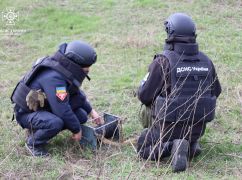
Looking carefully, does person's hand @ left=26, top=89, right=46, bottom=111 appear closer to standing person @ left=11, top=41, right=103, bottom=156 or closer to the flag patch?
standing person @ left=11, top=41, right=103, bottom=156

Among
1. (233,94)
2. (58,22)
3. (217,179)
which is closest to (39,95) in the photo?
(217,179)

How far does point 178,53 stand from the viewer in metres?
4.85

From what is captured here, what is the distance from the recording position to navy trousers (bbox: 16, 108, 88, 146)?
4910mm

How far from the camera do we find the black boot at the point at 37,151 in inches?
194

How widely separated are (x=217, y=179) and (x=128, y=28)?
6.33 meters

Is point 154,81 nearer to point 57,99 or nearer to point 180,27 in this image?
point 180,27

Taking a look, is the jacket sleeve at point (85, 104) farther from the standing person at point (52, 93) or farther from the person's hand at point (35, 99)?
the person's hand at point (35, 99)

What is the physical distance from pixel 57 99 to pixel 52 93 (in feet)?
0.24

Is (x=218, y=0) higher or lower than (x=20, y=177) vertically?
higher

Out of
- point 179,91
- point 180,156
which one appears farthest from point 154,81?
point 180,156

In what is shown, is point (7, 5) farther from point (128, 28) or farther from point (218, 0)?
point (218, 0)

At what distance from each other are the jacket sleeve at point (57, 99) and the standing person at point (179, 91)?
2.30 ft

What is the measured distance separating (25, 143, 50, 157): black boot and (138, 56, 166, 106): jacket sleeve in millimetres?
1104

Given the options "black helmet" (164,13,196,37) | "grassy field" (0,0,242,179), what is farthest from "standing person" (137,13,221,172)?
"grassy field" (0,0,242,179)
